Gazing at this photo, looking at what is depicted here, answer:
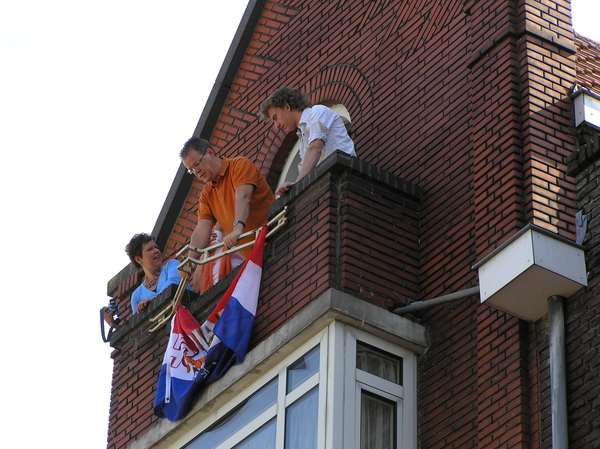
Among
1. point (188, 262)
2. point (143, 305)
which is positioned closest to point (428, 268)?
point (188, 262)

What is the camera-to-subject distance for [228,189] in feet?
41.7

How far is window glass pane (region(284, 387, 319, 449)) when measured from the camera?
33.9 feet

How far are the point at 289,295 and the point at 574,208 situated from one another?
2463 millimetres

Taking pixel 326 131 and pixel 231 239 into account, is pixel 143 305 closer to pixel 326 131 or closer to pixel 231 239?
pixel 231 239

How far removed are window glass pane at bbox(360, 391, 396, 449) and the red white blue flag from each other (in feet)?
4.44

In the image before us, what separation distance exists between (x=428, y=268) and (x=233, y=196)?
86.1 inches

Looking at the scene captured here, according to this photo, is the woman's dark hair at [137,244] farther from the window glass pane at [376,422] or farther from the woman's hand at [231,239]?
the window glass pane at [376,422]

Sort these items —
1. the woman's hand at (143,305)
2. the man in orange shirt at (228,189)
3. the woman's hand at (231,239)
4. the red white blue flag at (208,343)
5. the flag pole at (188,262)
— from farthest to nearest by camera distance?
1. the woman's hand at (143,305)
2. the man in orange shirt at (228,189)
3. the woman's hand at (231,239)
4. the flag pole at (188,262)
5. the red white blue flag at (208,343)

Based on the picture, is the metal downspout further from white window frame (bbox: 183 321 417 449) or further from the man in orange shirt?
the man in orange shirt

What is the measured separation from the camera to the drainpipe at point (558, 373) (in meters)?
9.31

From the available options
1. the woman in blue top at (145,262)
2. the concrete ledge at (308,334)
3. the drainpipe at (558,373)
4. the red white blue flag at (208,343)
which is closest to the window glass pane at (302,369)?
the concrete ledge at (308,334)

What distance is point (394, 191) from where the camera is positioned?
11773 mm

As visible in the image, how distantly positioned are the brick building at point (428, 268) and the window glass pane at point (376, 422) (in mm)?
18

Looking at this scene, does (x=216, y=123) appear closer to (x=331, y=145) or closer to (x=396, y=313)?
(x=331, y=145)
